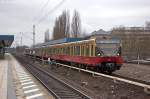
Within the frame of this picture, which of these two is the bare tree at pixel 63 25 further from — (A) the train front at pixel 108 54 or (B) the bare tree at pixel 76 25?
(A) the train front at pixel 108 54

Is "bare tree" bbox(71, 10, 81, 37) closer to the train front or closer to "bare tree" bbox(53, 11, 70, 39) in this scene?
"bare tree" bbox(53, 11, 70, 39)

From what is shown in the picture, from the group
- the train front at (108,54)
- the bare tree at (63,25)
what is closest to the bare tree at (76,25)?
the bare tree at (63,25)

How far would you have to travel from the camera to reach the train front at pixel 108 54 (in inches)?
1038

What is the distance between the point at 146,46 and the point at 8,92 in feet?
166

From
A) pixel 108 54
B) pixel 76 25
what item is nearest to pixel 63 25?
pixel 76 25

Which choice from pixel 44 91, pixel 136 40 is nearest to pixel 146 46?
pixel 136 40

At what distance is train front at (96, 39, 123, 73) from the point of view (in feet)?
86.5

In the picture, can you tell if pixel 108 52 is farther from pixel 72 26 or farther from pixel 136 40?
pixel 72 26

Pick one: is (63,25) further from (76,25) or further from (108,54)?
(108,54)

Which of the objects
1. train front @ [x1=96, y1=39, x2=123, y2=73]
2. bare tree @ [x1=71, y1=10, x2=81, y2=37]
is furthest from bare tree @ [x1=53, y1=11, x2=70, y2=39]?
train front @ [x1=96, y1=39, x2=123, y2=73]

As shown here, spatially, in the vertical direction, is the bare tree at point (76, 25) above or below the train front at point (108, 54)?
above

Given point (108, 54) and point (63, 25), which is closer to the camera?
point (108, 54)

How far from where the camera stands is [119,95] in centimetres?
1667

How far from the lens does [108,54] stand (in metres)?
26.7
